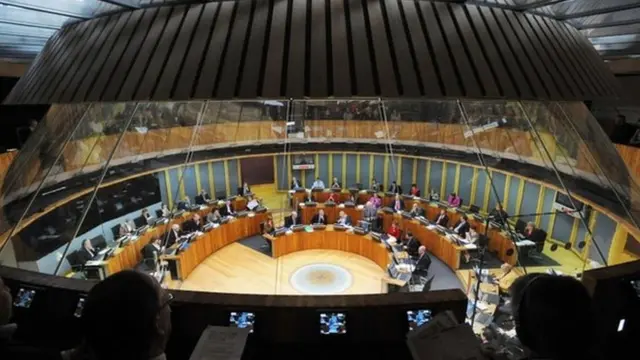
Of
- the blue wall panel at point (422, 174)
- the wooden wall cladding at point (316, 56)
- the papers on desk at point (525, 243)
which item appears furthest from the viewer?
the blue wall panel at point (422, 174)

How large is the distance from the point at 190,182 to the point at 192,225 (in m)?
4.14

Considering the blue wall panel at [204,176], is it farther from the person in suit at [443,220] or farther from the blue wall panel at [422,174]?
the person in suit at [443,220]

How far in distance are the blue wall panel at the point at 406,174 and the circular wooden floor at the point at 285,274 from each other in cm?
595

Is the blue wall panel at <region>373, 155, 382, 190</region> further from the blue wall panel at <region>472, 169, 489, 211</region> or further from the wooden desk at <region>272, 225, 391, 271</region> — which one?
the wooden desk at <region>272, 225, 391, 271</region>

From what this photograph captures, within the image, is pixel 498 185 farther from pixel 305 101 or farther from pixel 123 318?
pixel 123 318

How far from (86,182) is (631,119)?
1749 cm

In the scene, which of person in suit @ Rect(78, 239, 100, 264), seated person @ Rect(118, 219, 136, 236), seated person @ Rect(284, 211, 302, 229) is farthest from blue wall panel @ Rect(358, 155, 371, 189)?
person in suit @ Rect(78, 239, 100, 264)

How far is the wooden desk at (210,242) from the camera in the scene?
11.3 metres

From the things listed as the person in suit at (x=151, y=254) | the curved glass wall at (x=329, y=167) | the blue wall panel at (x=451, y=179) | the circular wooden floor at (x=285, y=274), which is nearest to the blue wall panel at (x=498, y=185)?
the curved glass wall at (x=329, y=167)

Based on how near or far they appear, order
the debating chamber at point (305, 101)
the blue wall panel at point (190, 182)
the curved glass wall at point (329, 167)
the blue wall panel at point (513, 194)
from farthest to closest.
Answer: the blue wall panel at point (190, 182) → the blue wall panel at point (513, 194) → the curved glass wall at point (329, 167) → the debating chamber at point (305, 101)

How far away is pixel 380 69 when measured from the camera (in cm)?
210

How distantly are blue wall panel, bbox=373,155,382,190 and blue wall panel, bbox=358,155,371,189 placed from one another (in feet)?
0.98

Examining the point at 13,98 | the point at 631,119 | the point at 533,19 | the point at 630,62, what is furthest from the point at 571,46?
the point at 631,119

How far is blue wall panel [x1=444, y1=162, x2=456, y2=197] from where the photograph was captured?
54.3 feet
